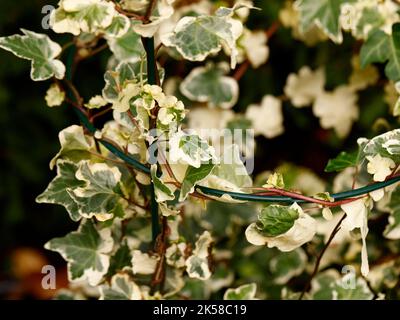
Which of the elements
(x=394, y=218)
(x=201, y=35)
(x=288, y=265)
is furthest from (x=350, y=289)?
(x=201, y=35)

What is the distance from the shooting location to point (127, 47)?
1156 millimetres

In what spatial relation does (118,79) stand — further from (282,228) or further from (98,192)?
(282,228)

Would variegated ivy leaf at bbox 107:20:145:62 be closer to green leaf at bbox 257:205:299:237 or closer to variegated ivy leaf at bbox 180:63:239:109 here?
variegated ivy leaf at bbox 180:63:239:109

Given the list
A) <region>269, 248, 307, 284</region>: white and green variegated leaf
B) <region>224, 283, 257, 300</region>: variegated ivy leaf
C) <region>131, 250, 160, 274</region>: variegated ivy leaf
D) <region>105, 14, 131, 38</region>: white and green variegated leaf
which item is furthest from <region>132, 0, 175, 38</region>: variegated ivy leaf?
<region>269, 248, 307, 284</region>: white and green variegated leaf

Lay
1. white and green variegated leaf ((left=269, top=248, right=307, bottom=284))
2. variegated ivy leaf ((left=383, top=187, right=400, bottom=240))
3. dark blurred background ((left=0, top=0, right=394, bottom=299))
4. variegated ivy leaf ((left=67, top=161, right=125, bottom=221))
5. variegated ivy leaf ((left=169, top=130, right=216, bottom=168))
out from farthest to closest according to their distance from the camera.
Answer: dark blurred background ((left=0, top=0, right=394, bottom=299))
white and green variegated leaf ((left=269, top=248, right=307, bottom=284))
variegated ivy leaf ((left=383, top=187, right=400, bottom=240))
variegated ivy leaf ((left=67, top=161, right=125, bottom=221))
variegated ivy leaf ((left=169, top=130, right=216, bottom=168))

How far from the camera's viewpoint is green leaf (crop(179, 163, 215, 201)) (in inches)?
34.8

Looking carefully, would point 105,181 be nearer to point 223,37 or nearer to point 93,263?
point 93,263

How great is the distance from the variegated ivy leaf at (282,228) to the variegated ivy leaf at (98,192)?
0.71 feet

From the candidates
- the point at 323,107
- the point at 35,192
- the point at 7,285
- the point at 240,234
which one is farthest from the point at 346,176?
the point at 7,285

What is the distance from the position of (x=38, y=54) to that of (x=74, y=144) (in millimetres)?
146

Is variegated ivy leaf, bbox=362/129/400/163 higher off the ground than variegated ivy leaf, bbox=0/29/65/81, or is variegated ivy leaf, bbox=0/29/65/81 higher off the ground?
variegated ivy leaf, bbox=0/29/65/81

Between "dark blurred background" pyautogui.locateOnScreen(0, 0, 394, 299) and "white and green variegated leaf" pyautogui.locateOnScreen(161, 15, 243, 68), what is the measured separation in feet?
2.22

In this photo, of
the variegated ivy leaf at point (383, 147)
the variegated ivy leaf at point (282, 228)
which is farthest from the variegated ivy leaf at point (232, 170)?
the variegated ivy leaf at point (383, 147)

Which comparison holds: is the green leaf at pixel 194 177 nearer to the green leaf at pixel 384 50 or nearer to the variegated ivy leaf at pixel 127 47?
the variegated ivy leaf at pixel 127 47
